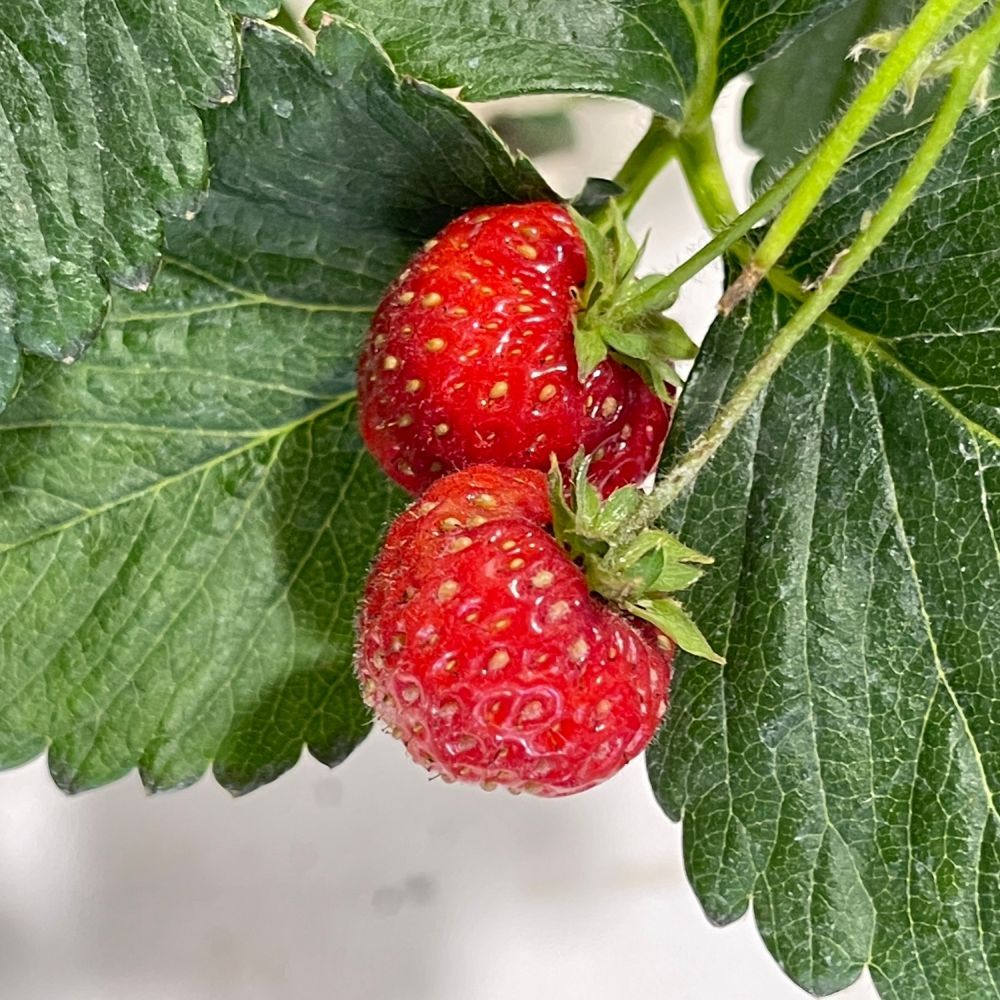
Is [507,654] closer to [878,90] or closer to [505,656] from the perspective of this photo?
[505,656]

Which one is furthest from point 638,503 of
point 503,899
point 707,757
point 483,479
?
point 503,899

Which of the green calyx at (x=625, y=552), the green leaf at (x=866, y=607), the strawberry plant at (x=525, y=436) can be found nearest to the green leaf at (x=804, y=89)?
the strawberry plant at (x=525, y=436)

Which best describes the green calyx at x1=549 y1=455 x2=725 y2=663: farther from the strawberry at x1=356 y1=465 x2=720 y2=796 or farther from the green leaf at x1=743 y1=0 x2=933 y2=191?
the green leaf at x1=743 y1=0 x2=933 y2=191

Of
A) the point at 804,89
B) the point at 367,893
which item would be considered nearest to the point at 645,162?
the point at 804,89

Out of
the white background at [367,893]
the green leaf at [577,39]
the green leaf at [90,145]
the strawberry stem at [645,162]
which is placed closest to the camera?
the green leaf at [90,145]

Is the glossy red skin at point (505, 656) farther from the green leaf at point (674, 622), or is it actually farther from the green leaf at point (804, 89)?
the green leaf at point (804, 89)

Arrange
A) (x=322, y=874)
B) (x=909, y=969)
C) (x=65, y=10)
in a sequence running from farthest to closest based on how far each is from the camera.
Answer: (x=322, y=874) → (x=909, y=969) → (x=65, y=10)

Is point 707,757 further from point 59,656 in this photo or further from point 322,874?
point 322,874
